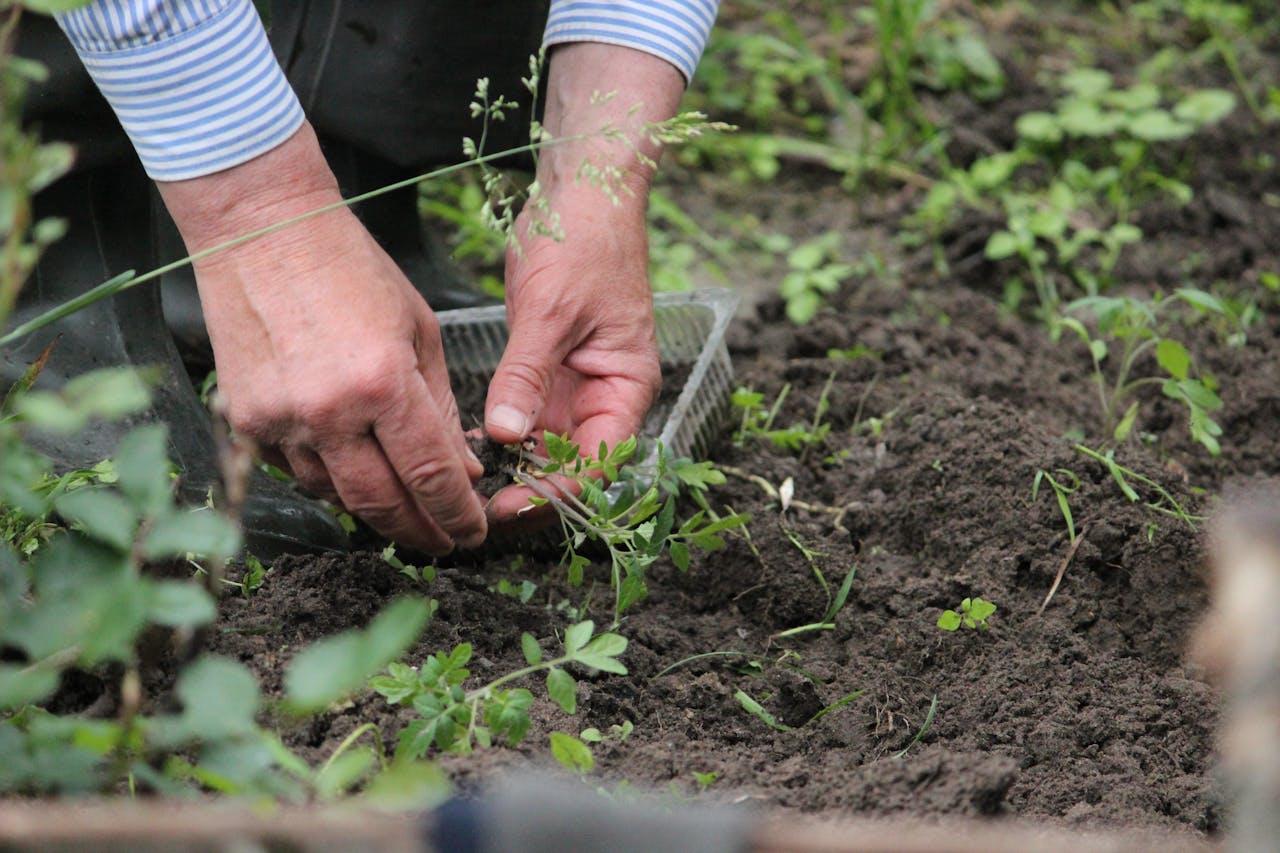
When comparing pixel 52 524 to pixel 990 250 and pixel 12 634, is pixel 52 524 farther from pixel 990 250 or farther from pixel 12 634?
pixel 990 250

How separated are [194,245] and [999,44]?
278 centimetres

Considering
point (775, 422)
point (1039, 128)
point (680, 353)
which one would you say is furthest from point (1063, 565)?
point (1039, 128)

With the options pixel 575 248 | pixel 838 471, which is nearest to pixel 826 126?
pixel 838 471

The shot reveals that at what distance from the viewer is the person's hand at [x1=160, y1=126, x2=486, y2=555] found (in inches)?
56.9

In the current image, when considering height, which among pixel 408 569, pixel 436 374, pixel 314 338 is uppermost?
pixel 314 338

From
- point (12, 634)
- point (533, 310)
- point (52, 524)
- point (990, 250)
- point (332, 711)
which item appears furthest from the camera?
point (990, 250)

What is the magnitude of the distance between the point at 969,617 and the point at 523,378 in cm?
67

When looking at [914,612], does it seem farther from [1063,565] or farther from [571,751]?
[571,751]

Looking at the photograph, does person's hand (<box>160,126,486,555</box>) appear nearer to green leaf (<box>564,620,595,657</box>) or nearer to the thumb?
the thumb

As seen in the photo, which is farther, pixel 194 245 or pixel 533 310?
pixel 533 310

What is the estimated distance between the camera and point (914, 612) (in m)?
1.75

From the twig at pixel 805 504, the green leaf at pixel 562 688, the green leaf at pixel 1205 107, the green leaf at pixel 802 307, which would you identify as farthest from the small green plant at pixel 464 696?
the green leaf at pixel 1205 107

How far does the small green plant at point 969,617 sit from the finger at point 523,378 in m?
0.60

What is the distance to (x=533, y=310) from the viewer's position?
1.72 metres
